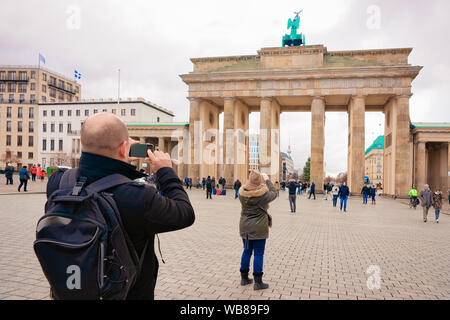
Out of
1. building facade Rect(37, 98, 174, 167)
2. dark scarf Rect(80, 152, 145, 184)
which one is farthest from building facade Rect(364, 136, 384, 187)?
dark scarf Rect(80, 152, 145, 184)

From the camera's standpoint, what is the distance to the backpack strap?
1.98 m

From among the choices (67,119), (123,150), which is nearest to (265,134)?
(123,150)

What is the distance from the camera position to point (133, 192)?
2047 mm

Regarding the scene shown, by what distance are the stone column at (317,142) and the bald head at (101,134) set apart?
141 ft

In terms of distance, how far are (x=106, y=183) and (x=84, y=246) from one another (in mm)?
404

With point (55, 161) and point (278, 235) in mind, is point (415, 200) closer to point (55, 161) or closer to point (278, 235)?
point (278, 235)

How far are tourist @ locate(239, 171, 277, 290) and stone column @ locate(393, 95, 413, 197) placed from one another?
38846mm

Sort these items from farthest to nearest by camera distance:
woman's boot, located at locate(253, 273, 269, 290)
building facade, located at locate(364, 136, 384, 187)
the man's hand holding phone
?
building facade, located at locate(364, 136, 384, 187)
woman's boot, located at locate(253, 273, 269, 290)
the man's hand holding phone

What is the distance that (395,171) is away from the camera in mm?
40562

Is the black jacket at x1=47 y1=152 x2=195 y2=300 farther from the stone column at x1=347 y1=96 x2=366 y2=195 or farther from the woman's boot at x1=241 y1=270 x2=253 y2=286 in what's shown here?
the stone column at x1=347 y1=96 x2=366 y2=195

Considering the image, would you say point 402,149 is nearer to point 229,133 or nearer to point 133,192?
point 229,133

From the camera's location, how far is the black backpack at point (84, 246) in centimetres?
181
